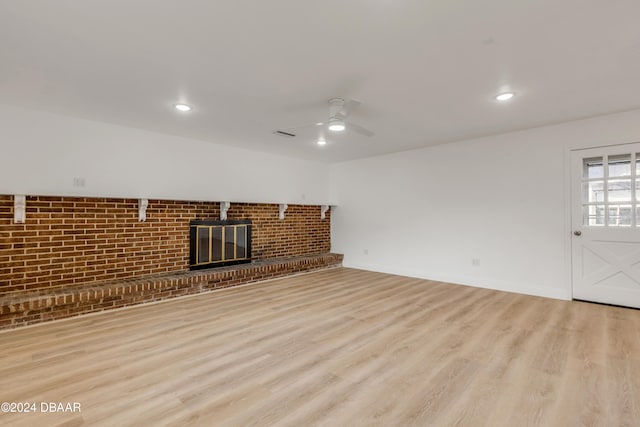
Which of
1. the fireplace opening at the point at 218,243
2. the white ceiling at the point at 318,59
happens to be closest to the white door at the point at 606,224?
the white ceiling at the point at 318,59

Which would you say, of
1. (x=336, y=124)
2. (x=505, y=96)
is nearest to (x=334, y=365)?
(x=336, y=124)

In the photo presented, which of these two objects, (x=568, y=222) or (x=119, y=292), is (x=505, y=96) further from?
(x=119, y=292)

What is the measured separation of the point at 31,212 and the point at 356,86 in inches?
149

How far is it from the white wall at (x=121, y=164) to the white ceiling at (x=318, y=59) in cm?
25

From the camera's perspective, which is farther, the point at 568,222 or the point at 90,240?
the point at 568,222

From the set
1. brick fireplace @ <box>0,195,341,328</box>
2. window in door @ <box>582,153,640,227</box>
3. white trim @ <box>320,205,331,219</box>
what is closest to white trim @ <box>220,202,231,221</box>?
brick fireplace @ <box>0,195,341,328</box>

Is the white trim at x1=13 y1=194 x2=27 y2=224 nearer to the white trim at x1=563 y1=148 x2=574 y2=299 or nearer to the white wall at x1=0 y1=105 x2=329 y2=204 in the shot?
the white wall at x1=0 y1=105 x2=329 y2=204

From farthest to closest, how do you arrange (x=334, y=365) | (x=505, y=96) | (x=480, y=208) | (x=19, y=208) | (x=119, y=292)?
1. (x=480, y=208)
2. (x=119, y=292)
3. (x=19, y=208)
4. (x=505, y=96)
5. (x=334, y=365)

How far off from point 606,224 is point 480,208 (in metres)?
1.46

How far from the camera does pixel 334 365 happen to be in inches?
90.8

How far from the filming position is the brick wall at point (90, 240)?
10.9 ft

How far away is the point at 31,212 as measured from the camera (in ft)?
11.2

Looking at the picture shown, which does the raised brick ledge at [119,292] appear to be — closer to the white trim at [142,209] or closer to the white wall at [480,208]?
the white trim at [142,209]

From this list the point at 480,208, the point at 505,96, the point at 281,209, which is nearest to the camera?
the point at 505,96
